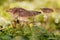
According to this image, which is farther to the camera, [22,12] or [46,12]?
[46,12]

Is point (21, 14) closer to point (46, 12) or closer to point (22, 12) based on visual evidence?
point (22, 12)

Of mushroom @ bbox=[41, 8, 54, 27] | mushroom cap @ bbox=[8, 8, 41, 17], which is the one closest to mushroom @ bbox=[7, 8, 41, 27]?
mushroom cap @ bbox=[8, 8, 41, 17]

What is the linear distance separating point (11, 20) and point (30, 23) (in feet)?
Result: 0.65

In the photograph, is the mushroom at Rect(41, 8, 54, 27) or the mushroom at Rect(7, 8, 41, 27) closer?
the mushroom at Rect(7, 8, 41, 27)

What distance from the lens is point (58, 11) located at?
2396 mm

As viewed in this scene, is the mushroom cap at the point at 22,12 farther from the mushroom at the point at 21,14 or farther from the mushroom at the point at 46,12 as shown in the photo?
the mushroom at the point at 46,12

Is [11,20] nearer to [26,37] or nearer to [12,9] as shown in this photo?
Answer: [12,9]

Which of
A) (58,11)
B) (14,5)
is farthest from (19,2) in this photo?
(58,11)

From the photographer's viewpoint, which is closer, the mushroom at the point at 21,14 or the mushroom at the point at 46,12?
the mushroom at the point at 21,14

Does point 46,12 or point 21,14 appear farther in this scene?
point 46,12

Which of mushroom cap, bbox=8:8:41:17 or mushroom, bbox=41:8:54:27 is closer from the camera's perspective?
mushroom cap, bbox=8:8:41:17

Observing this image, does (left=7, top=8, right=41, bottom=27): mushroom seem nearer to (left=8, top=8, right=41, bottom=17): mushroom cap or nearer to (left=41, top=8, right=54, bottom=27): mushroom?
(left=8, top=8, right=41, bottom=17): mushroom cap

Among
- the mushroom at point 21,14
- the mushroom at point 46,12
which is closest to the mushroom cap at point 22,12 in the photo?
the mushroom at point 21,14

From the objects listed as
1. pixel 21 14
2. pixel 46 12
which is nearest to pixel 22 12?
pixel 21 14
